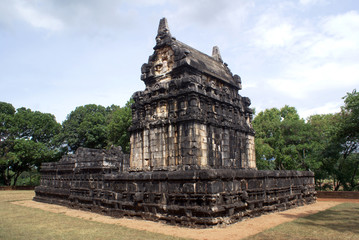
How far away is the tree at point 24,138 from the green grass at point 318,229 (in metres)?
31.1

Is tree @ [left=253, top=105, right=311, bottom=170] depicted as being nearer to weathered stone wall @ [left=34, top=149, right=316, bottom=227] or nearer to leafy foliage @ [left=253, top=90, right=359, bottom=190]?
leafy foliage @ [left=253, top=90, right=359, bottom=190]

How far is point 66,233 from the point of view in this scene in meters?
7.88

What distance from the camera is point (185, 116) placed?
11625mm

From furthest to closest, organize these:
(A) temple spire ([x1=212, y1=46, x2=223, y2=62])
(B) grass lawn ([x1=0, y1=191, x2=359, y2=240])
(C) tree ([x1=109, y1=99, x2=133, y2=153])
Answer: (C) tree ([x1=109, y1=99, x2=133, y2=153]) < (A) temple spire ([x1=212, y1=46, x2=223, y2=62]) < (B) grass lawn ([x1=0, y1=191, x2=359, y2=240])

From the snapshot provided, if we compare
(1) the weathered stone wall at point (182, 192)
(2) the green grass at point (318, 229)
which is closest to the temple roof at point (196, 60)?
(1) the weathered stone wall at point (182, 192)

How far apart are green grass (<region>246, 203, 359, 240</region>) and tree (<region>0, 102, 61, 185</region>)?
102 ft

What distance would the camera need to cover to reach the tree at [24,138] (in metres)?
31.0

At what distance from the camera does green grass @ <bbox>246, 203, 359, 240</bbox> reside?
23.3 ft

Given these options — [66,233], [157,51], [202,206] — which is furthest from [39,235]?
[157,51]

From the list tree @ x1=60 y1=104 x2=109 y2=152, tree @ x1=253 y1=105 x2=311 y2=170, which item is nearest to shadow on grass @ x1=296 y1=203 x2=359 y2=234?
tree @ x1=253 y1=105 x2=311 y2=170

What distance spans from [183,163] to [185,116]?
80.4 inches

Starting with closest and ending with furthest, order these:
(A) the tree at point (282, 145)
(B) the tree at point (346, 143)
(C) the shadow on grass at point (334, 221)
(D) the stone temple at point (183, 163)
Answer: (C) the shadow on grass at point (334, 221) < (D) the stone temple at point (183, 163) < (B) the tree at point (346, 143) < (A) the tree at point (282, 145)

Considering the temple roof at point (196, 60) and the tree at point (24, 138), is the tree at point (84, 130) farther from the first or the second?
the temple roof at point (196, 60)

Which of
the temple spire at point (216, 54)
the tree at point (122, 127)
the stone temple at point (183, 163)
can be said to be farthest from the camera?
the tree at point (122, 127)
